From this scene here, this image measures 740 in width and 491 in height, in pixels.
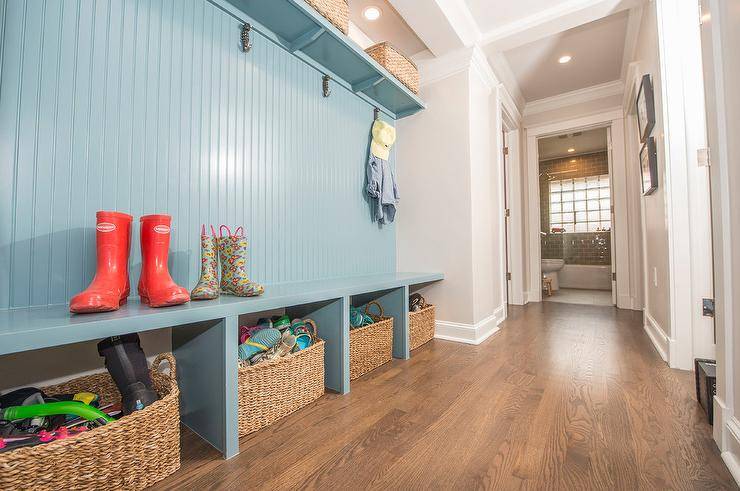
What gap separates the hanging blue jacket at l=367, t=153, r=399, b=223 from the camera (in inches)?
→ 88.5

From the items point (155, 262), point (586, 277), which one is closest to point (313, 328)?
point (155, 262)

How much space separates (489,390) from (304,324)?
2.90 ft

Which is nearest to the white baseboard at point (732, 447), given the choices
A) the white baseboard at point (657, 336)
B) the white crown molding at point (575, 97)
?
the white baseboard at point (657, 336)

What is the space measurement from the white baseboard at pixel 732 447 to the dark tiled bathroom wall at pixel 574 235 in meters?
5.52

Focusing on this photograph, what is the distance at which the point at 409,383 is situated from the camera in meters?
1.57

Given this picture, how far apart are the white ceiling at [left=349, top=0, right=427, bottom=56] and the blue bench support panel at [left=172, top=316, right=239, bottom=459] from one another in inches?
87.6

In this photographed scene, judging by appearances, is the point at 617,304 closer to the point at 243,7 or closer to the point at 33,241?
the point at 243,7

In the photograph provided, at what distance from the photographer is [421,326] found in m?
2.18

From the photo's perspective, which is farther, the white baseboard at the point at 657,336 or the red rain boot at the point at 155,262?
the white baseboard at the point at 657,336

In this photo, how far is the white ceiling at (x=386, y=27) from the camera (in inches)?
87.5

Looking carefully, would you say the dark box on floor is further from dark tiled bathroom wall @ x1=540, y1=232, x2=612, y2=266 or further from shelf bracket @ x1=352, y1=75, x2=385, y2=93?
dark tiled bathroom wall @ x1=540, y1=232, x2=612, y2=266

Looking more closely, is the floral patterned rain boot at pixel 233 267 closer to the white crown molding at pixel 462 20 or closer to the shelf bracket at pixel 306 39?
the shelf bracket at pixel 306 39

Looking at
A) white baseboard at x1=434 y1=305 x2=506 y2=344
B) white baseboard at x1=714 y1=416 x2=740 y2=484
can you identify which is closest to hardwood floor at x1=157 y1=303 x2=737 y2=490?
white baseboard at x1=714 y1=416 x2=740 y2=484

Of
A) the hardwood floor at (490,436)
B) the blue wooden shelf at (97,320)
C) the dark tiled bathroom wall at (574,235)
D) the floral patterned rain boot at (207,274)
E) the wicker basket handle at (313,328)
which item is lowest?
the hardwood floor at (490,436)
